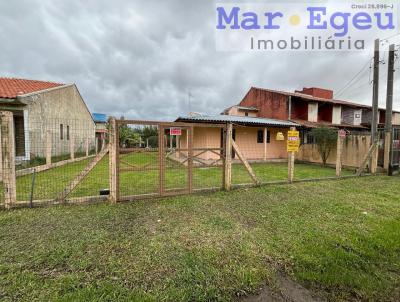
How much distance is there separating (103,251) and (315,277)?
8.86ft

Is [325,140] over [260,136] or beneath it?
beneath

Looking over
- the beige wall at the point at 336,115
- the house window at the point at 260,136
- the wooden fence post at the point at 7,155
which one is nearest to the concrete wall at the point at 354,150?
the house window at the point at 260,136

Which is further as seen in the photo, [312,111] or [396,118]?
[396,118]

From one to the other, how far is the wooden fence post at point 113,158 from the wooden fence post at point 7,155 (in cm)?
190

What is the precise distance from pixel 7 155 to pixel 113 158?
2.02 metres

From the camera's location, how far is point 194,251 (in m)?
2.91

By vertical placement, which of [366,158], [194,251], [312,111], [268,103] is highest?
[268,103]

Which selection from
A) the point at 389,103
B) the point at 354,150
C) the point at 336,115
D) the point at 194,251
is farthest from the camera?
the point at 336,115

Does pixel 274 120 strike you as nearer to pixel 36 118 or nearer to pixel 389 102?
pixel 389 102

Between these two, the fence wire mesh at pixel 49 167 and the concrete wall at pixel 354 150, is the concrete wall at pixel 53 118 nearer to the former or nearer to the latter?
the fence wire mesh at pixel 49 167

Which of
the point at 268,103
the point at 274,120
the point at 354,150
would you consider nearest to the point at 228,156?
the point at 354,150

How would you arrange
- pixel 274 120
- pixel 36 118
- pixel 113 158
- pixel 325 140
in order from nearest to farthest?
1. pixel 113 158
2. pixel 36 118
3. pixel 325 140
4. pixel 274 120

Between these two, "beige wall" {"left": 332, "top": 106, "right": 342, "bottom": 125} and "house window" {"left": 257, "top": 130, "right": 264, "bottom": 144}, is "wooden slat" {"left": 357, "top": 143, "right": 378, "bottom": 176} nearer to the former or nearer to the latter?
"house window" {"left": 257, "top": 130, "right": 264, "bottom": 144}

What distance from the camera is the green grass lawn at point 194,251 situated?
219 cm
